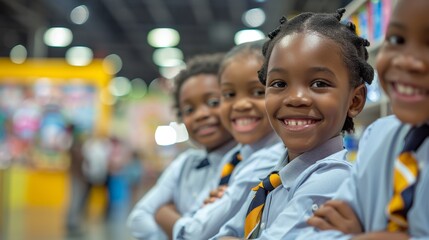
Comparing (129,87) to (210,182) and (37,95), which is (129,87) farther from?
(210,182)

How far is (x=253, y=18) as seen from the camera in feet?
47.6

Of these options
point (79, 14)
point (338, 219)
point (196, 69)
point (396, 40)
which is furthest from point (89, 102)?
point (396, 40)

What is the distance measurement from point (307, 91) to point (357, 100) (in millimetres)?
170

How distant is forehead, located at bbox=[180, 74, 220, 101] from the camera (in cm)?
261

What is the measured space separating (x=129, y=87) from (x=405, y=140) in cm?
2691

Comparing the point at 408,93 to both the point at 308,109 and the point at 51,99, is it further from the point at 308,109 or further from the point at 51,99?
the point at 51,99

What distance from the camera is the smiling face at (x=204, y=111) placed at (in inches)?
101

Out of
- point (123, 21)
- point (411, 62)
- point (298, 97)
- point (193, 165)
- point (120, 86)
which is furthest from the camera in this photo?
point (120, 86)

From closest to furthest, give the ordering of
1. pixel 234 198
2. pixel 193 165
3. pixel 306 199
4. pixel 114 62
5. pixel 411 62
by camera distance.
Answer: pixel 411 62, pixel 306 199, pixel 234 198, pixel 193 165, pixel 114 62

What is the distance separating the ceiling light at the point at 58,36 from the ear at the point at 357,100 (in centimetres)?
1591

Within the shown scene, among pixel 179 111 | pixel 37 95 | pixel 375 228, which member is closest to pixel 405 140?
pixel 375 228

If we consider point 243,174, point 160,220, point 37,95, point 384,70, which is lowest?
point 160,220

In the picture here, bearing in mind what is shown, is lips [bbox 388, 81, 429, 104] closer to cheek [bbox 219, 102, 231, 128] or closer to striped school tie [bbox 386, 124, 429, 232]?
striped school tie [bbox 386, 124, 429, 232]

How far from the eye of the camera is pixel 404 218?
1.07 meters
